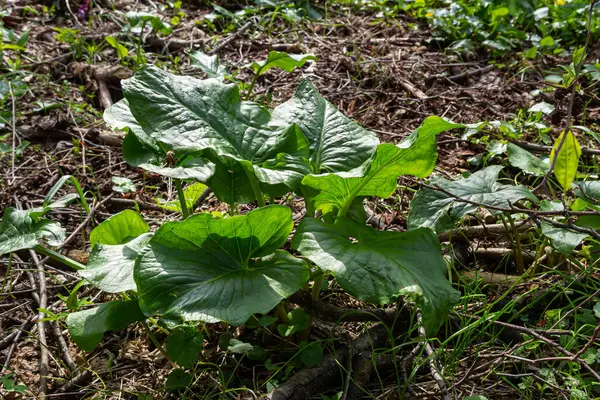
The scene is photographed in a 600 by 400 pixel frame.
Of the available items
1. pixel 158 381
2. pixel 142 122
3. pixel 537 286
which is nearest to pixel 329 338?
pixel 158 381

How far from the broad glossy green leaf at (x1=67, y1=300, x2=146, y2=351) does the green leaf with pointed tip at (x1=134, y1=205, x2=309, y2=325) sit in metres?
0.19

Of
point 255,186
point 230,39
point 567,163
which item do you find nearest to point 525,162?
point 567,163

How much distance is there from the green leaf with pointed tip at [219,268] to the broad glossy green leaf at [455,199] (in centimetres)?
44

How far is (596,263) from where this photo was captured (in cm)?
202

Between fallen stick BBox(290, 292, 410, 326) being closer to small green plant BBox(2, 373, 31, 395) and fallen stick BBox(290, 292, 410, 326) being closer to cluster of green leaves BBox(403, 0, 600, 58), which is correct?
small green plant BBox(2, 373, 31, 395)

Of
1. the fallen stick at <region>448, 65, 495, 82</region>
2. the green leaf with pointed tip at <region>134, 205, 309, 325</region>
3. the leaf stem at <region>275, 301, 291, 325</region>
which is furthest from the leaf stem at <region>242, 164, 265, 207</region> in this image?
the fallen stick at <region>448, 65, 495, 82</region>

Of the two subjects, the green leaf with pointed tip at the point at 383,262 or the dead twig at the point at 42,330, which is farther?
the dead twig at the point at 42,330

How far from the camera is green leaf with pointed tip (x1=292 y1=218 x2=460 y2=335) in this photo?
147 cm

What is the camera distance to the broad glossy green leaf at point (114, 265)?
157 centimetres

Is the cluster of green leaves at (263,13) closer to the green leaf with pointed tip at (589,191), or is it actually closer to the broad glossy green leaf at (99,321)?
the green leaf with pointed tip at (589,191)

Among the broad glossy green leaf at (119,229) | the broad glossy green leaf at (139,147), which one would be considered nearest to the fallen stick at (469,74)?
the broad glossy green leaf at (139,147)

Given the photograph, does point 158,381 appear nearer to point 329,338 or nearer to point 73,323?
point 73,323

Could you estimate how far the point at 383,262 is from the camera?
1555mm

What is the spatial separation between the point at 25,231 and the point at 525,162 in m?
1.66
